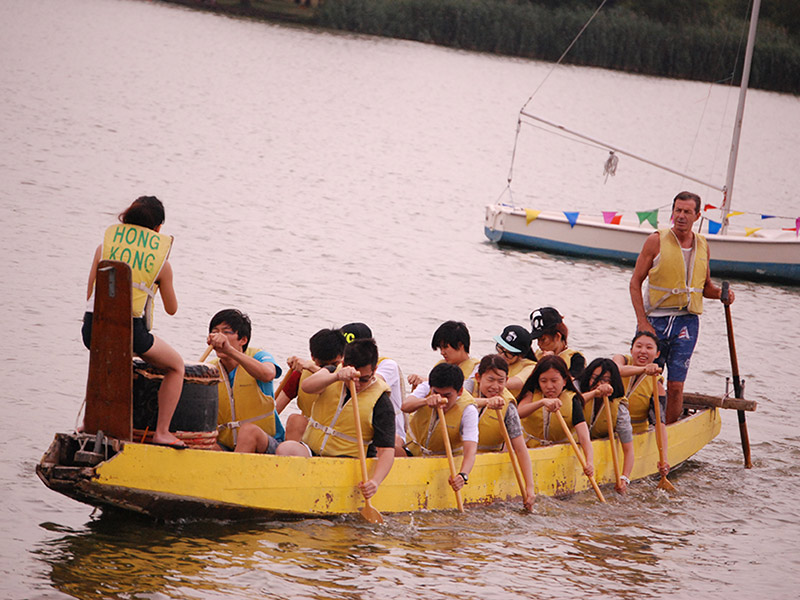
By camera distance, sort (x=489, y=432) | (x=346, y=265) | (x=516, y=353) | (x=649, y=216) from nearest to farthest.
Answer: (x=489, y=432)
(x=516, y=353)
(x=346, y=265)
(x=649, y=216)

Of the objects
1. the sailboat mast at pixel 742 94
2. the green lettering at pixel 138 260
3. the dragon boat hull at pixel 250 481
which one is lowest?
the dragon boat hull at pixel 250 481

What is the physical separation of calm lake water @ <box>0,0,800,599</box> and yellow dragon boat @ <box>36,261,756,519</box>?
7.3 inches

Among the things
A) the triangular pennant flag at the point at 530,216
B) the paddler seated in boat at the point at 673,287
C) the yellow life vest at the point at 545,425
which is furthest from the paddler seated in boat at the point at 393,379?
the triangular pennant flag at the point at 530,216

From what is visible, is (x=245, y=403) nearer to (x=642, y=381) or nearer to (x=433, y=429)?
(x=433, y=429)

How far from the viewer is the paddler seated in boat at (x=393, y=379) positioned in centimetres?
812

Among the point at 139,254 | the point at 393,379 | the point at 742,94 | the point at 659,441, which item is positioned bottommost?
the point at 659,441

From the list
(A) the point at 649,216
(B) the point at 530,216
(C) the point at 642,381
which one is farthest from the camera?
(B) the point at 530,216

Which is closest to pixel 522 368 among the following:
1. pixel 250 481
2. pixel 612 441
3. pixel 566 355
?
pixel 566 355

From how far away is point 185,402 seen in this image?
23.4 ft

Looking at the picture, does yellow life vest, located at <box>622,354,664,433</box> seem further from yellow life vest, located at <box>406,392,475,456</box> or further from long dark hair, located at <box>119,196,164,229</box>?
long dark hair, located at <box>119,196,164,229</box>

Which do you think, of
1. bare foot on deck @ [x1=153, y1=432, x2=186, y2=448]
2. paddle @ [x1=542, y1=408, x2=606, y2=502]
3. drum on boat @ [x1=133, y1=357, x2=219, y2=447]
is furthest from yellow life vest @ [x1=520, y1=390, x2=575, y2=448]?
bare foot on deck @ [x1=153, y1=432, x2=186, y2=448]

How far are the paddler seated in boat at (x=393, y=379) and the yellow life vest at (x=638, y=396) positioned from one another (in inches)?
89.3

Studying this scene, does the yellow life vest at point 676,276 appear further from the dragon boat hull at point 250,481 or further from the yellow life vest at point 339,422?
the yellow life vest at point 339,422

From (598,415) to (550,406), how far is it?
111 cm
